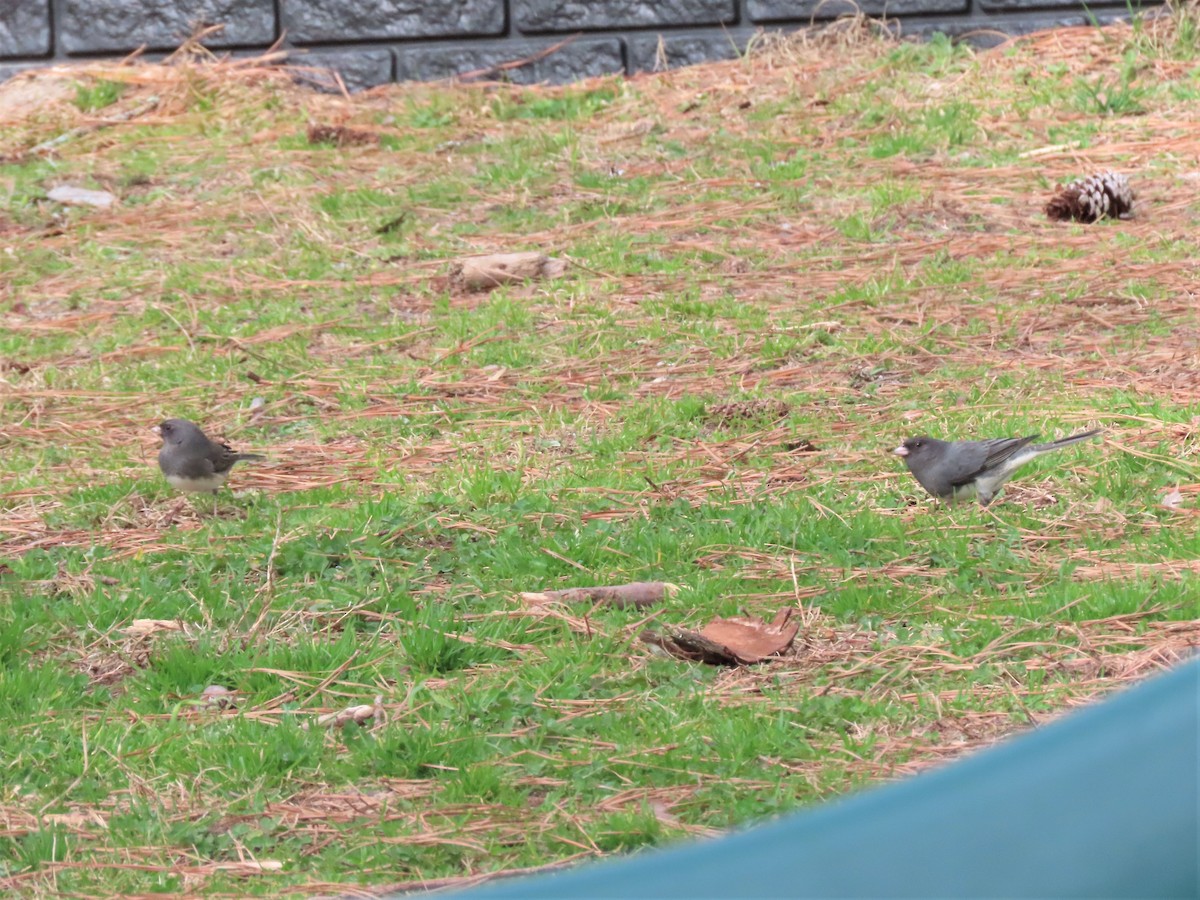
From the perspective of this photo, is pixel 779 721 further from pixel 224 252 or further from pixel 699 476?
pixel 224 252

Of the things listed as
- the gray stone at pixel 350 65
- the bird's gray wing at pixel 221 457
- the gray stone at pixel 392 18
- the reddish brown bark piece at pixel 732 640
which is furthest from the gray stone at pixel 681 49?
the reddish brown bark piece at pixel 732 640

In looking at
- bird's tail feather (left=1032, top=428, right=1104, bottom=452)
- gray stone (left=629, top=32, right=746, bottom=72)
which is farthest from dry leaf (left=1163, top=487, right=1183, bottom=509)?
gray stone (left=629, top=32, right=746, bottom=72)

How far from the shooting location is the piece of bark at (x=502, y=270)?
22.0 ft

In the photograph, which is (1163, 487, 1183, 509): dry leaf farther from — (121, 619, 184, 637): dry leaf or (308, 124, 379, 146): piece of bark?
(308, 124, 379, 146): piece of bark

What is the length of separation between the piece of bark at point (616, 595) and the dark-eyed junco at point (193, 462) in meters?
1.42

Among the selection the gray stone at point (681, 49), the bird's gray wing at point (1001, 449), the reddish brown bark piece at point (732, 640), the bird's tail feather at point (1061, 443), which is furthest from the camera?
Result: the gray stone at point (681, 49)

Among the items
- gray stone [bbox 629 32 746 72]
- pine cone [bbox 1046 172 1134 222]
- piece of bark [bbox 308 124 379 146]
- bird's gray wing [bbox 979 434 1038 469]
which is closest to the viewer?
bird's gray wing [bbox 979 434 1038 469]

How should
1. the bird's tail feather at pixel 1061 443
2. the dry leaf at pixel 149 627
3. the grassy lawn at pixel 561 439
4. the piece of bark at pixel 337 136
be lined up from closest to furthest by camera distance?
the grassy lawn at pixel 561 439
the dry leaf at pixel 149 627
the bird's tail feather at pixel 1061 443
the piece of bark at pixel 337 136

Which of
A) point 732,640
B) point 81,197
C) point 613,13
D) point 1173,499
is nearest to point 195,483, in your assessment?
point 732,640

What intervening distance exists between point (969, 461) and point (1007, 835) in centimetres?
363

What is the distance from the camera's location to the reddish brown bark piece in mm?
3398

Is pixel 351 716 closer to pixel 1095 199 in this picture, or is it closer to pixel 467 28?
pixel 1095 199

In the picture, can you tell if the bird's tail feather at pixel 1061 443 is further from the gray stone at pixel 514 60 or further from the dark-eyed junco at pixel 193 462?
the gray stone at pixel 514 60

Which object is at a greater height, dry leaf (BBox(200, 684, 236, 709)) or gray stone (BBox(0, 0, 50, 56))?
gray stone (BBox(0, 0, 50, 56))
